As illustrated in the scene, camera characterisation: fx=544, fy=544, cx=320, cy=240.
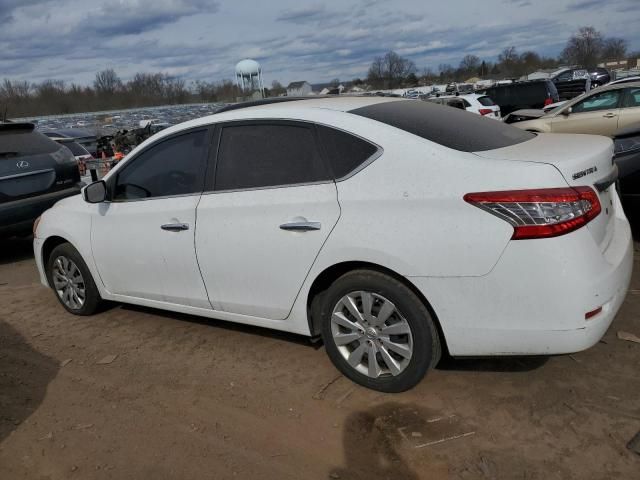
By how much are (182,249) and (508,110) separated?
18.9 meters

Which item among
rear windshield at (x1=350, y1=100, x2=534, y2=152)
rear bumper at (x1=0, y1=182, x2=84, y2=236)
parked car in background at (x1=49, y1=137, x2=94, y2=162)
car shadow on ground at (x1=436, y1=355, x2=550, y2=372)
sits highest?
rear windshield at (x1=350, y1=100, x2=534, y2=152)

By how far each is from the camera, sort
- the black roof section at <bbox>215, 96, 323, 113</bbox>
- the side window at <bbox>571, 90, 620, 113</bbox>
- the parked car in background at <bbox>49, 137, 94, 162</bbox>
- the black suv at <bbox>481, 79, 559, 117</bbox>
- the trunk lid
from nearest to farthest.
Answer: the trunk lid < the black roof section at <bbox>215, 96, 323, 113</bbox> < the side window at <bbox>571, 90, 620, 113</bbox> < the parked car in background at <bbox>49, 137, 94, 162</bbox> < the black suv at <bbox>481, 79, 559, 117</bbox>

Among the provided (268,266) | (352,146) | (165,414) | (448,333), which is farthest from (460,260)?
(165,414)

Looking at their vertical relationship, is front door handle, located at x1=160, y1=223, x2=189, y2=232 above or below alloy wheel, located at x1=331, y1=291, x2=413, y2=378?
above

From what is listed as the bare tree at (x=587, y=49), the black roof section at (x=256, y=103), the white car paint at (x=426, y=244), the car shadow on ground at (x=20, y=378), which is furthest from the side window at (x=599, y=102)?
the bare tree at (x=587, y=49)

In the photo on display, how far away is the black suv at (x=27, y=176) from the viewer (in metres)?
6.76

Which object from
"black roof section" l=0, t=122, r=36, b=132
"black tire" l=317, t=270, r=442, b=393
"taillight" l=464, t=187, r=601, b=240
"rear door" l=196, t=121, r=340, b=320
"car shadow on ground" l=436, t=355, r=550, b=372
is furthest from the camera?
"black roof section" l=0, t=122, r=36, b=132

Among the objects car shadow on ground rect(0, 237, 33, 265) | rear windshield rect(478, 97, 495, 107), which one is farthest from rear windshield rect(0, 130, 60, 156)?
rear windshield rect(478, 97, 495, 107)

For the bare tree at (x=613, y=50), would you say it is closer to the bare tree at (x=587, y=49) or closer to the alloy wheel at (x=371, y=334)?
the bare tree at (x=587, y=49)

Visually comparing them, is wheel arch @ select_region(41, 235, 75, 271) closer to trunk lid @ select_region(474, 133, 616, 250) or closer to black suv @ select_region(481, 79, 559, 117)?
trunk lid @ select_region(474, 133, 616, 250)

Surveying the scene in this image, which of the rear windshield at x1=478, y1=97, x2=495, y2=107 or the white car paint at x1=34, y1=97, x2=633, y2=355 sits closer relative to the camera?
the white car paint at x1=34, y1=97, x2=633, y2=355

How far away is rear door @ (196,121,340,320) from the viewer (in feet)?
10.5

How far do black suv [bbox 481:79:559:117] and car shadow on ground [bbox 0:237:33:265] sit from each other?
1689 centimetres

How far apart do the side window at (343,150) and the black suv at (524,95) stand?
1835 centimetres
